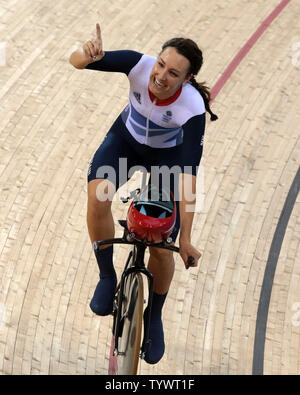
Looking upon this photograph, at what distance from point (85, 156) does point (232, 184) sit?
1.08 m

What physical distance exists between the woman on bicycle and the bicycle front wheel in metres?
0.18

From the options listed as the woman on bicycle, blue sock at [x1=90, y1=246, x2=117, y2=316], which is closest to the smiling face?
the woman on bicycle

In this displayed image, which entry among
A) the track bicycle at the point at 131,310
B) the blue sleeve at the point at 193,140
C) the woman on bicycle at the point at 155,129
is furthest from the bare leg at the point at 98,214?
the blue sleeve at the point at 193,140

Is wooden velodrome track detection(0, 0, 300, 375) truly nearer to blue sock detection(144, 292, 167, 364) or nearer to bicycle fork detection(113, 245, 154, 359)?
blue sock detection(144, 292, 167, 364)

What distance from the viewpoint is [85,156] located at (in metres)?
4.59

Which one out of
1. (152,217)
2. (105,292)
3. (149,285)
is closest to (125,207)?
(105,292)

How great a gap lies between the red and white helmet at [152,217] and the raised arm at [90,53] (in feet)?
2.07

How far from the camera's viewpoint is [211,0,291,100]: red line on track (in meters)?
5.25

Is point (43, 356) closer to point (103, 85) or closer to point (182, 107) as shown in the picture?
point (182, 107)

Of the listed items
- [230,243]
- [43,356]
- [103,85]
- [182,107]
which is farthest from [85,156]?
[182,107]

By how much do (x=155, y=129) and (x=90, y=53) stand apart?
470 millimetres

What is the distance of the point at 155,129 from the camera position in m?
2.96

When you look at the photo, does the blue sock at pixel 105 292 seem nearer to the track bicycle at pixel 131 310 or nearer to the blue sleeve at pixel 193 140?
the track bicycle at pixel 131 310

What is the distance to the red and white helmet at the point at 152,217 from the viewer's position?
2.63m
